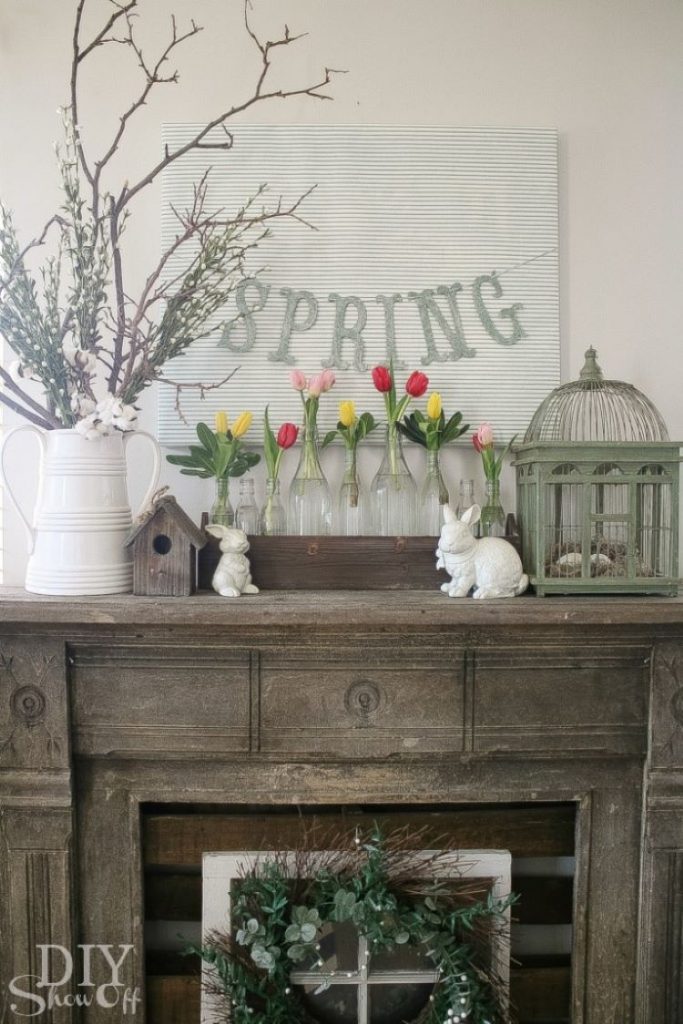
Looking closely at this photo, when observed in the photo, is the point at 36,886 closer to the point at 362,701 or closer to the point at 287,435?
the point at 362,701

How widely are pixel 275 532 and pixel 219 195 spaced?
80 centimetres

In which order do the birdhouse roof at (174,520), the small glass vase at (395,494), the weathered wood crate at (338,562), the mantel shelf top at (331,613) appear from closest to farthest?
the mantel shelf top at (331,613), the birdhouse roof at (174,520), the weathered wood crate at (338,562), the small glass vase at (395,494)

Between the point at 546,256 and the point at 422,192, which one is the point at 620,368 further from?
the point at 422,192

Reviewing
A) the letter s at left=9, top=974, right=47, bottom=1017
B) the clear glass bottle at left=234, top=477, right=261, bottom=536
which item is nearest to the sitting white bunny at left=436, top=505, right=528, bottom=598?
the clear glass bottle at left=234, top=477, right=261, bottom=536

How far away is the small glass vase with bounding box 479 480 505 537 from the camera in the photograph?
1.62 m

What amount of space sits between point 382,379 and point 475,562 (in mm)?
456

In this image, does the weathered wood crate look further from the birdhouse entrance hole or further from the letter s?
the letter s

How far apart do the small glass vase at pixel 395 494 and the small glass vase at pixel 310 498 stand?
127mm

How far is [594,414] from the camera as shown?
1.67 m

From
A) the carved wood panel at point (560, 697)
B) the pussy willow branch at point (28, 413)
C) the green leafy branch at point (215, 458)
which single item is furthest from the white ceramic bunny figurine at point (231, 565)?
the carved wood panel at point (560, 697)

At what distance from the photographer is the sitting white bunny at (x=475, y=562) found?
1.43 m

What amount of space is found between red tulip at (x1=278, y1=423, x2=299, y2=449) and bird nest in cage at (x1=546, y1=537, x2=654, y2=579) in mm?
606

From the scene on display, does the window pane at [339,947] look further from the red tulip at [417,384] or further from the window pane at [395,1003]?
the red tulip at [417,384]

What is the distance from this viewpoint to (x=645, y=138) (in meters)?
1.75
